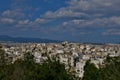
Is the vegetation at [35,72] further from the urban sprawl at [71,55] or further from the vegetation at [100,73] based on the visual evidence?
the urban sprawl at [71,55]

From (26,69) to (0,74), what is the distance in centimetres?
622

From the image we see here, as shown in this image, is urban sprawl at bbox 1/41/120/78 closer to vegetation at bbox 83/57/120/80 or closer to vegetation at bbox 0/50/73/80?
vegetation at bbox 0/50/73/80

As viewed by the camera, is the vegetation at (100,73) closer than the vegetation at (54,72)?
Yes

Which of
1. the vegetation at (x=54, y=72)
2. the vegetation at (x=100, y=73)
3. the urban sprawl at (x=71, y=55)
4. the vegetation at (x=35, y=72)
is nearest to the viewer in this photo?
the vegetation at (x=100, y=73)

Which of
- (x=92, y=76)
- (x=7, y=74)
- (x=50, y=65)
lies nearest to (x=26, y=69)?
(x=7, y=74)

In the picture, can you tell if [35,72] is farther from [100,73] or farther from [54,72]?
[100,73]

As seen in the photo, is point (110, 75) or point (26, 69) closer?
point (110, 75)

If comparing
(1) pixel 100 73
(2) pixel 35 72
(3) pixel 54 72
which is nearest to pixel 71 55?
(2) pixel 35 72

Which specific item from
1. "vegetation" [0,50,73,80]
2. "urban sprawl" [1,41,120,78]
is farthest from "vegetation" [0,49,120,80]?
"urban sprawl" [1,41,120,78]

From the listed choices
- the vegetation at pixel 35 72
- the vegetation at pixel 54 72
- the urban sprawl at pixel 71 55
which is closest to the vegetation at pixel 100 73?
the vegetation at pixel 54 72

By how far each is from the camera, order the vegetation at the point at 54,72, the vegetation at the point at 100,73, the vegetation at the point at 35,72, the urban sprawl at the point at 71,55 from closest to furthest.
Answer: the vegetation at the point at 100,73
the vegetation at the point at 54,72
the vegetation at the point at 35,72
the urban sprawl at the point at 71,55

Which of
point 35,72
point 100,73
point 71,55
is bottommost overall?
point 100,73

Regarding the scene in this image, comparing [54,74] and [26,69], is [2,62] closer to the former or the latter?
→ [26,69]

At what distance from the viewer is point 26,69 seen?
66938 millimetres
